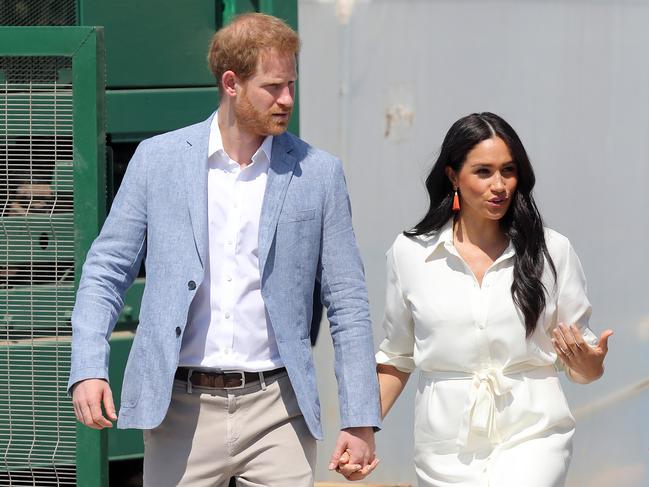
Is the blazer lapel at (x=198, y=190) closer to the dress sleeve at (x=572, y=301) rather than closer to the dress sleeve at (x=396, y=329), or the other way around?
the dress sleeve at (x=396, y=329)

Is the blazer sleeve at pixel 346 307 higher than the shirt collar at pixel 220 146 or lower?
lower

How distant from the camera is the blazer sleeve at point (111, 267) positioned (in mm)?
3373

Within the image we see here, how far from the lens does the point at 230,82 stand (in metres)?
3.46

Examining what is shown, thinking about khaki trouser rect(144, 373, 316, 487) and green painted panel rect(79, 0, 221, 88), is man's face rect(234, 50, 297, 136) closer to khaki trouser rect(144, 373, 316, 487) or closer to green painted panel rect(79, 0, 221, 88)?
khaki trouser rect(144, 373, 316, 487)

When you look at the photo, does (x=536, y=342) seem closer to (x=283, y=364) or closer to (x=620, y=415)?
(x=283, y=364)

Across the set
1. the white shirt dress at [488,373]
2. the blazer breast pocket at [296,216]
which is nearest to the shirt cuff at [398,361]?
the white shirt dress at [488,373]

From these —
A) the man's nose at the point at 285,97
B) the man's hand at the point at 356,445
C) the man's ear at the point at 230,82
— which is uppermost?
the man's ear at the point at 230,82

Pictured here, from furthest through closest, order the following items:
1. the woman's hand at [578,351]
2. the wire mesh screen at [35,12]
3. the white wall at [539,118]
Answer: the white wall at [539,118] < the wire mesh screen at [35,12] < the woman's hand at [578,351]

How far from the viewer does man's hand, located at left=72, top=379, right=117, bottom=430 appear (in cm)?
328

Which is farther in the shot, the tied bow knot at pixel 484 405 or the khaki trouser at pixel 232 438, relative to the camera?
the tied bow knot at pixel 484 405

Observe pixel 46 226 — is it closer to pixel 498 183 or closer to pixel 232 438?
pixel 232 438

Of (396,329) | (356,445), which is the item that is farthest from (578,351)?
(356,445)

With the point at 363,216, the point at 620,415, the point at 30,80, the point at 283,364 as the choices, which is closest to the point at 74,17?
the point at 30,80

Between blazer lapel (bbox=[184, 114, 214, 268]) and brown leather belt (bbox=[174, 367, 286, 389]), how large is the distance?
29 centimetres
